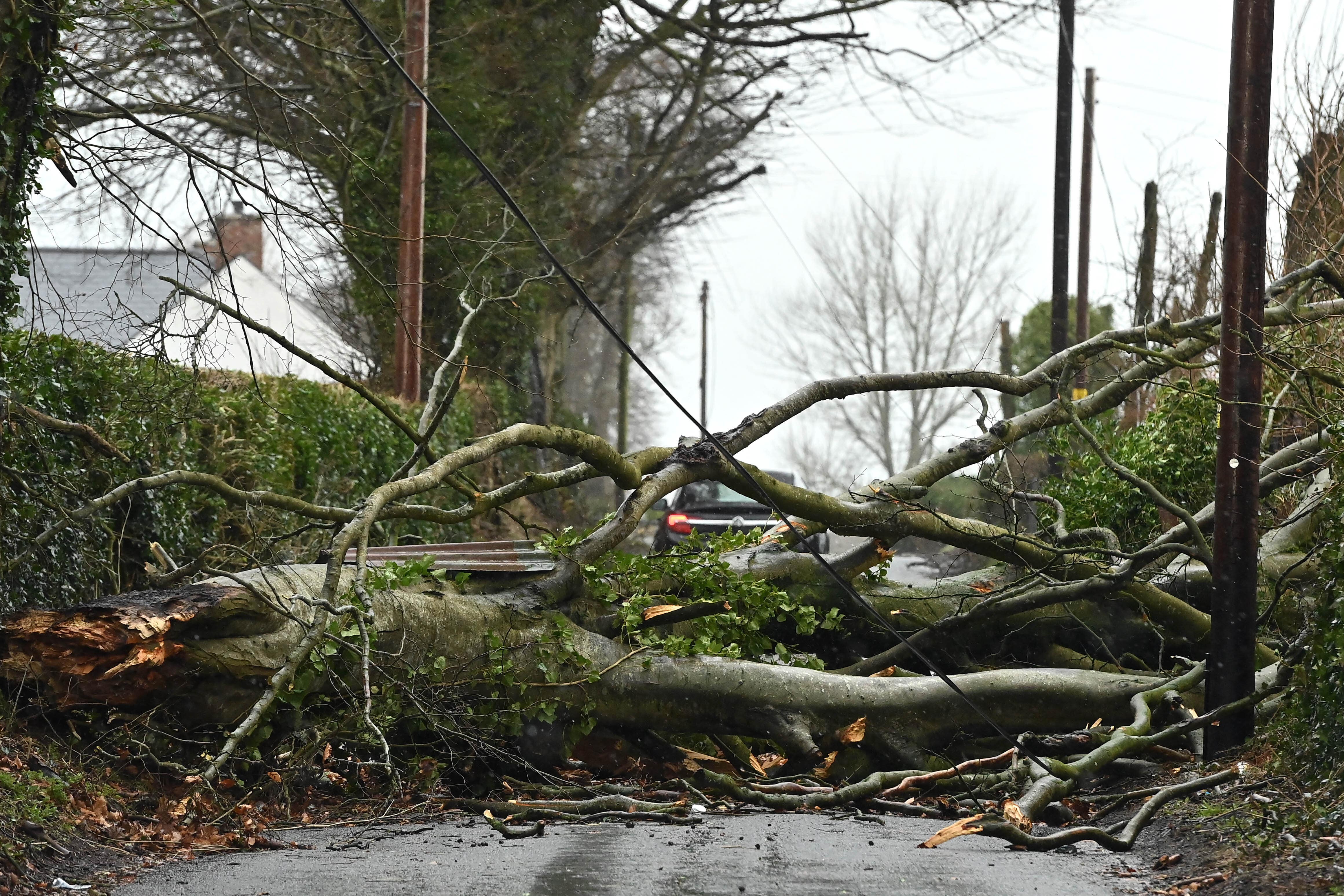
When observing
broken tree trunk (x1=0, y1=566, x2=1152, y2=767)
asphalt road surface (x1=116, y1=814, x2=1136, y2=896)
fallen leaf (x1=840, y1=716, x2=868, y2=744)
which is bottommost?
asphalt road surface (x1=116, y1=814, x2=1136, y2=896)

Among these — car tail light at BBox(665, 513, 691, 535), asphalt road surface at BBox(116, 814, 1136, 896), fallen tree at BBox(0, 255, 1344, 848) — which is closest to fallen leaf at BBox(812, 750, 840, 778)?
fallen tree at BBox(0, 255, 1344, 848)

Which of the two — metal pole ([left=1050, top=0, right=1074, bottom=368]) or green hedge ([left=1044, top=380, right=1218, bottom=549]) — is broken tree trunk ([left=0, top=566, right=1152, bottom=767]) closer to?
green hedge ([left=1044, top=380, right=1218, bottom=549])

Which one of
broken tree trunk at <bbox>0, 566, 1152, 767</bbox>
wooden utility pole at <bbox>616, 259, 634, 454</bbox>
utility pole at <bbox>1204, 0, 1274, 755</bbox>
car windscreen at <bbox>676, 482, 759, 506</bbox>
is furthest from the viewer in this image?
wooden utility pole at <bbox>616, 259, 634, 454</bbox>

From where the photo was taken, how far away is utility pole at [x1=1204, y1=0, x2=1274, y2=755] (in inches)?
280

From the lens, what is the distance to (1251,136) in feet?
23.5

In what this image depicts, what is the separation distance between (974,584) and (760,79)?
1496 cm

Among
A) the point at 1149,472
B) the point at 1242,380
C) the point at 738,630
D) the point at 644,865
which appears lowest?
the point at 644,865

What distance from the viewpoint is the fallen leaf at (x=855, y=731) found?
7477 millimetres

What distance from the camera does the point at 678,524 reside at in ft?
52.6

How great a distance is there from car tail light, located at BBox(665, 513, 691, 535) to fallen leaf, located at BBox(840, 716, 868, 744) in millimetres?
8482

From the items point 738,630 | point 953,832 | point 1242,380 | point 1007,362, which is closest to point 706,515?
point 738,630

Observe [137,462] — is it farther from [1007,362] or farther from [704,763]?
[1007,362]

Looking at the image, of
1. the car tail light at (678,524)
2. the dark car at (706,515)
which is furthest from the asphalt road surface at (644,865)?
the car tail light at (678,524)

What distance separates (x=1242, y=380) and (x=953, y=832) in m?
3.07
